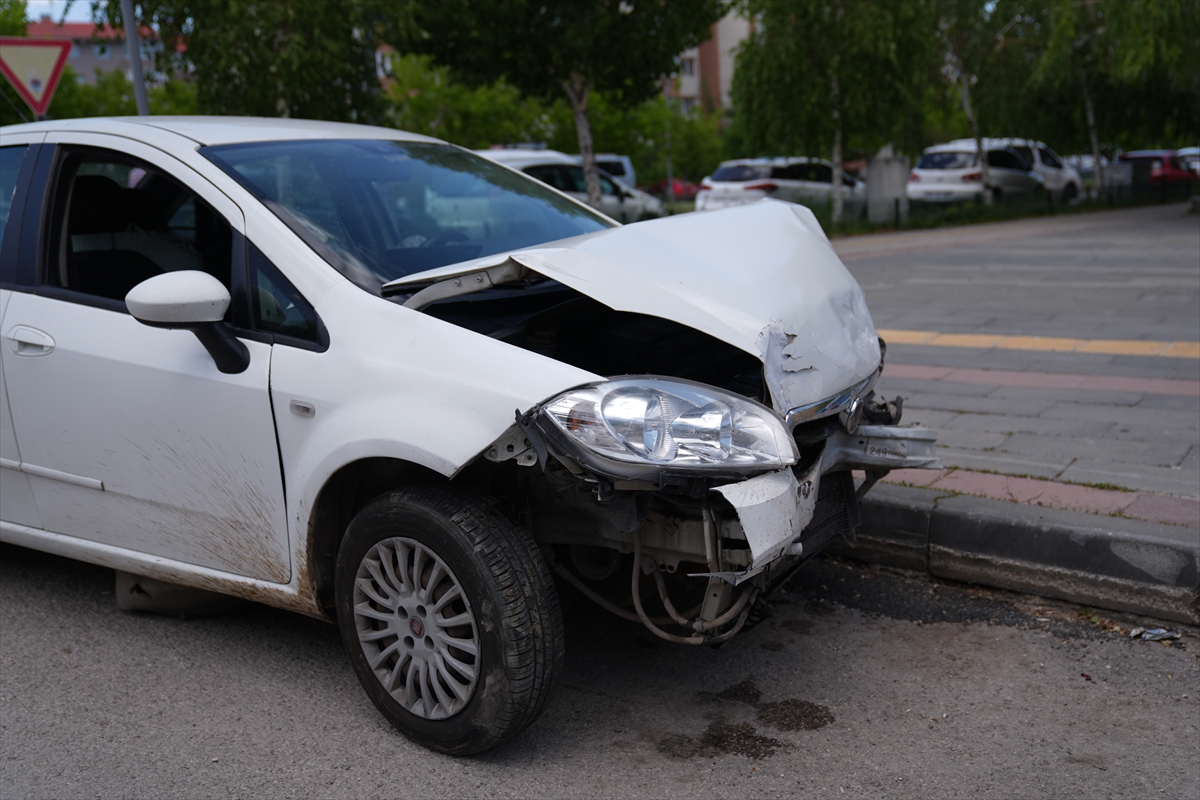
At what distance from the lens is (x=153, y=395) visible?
10.9 ft

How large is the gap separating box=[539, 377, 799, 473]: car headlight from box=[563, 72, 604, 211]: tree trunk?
17.3m

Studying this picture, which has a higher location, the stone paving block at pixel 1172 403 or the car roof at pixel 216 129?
the car roof at pixel 216 129

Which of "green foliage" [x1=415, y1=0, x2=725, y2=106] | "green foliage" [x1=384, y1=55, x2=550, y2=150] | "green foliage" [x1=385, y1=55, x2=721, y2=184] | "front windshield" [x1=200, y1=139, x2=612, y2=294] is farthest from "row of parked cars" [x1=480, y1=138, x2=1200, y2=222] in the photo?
"front windshield" [x1=200, y1=139, x2=612, y2=294]

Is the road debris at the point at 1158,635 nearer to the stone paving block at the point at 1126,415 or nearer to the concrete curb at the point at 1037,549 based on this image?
the concrete curb at the point at 1037,549

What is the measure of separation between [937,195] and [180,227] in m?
24.4

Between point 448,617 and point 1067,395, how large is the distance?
4.52 meters

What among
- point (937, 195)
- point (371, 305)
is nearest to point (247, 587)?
point (371, 305)

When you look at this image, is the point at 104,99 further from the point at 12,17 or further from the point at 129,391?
the point at 129,391

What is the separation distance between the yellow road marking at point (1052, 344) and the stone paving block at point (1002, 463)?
2.75m

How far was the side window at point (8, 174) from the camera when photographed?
13.0ft

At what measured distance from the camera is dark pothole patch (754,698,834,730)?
125 inches

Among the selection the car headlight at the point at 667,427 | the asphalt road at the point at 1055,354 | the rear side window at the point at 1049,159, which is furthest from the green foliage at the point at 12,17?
the car headlight at the point at 667,427

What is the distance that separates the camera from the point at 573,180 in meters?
19.9

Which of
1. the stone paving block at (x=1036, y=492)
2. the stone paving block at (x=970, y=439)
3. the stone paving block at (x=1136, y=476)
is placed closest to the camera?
the stone paving block at (x=1036, y=492)
